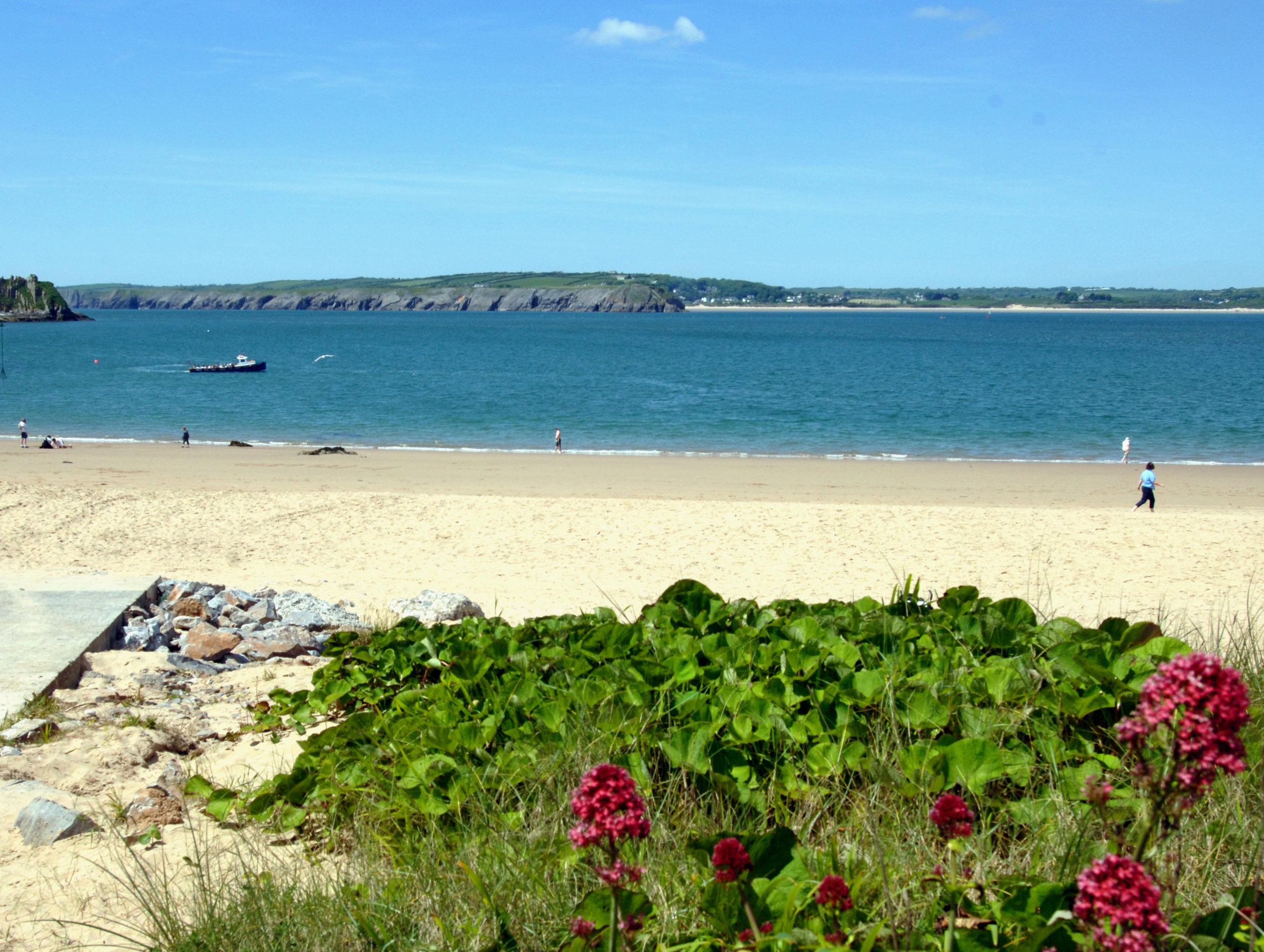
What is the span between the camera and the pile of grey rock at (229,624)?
6.86 metres

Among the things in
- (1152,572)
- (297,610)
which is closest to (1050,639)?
(297,610)

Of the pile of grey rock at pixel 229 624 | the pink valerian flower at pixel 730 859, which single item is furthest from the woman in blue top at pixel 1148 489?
the pink valerian flower at pixel 730 859

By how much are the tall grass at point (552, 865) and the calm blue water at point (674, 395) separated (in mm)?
31091

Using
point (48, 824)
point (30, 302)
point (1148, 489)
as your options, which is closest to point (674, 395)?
point (1148, 489)

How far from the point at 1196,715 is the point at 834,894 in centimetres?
83

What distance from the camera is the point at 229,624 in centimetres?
784

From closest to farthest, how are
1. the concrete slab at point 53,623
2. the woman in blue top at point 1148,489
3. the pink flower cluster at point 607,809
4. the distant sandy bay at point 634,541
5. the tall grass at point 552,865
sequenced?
the pink flower cluster at point 607,809 < the tall grass at point 552,865 < the concrete slab at point 53,623 < the distant sandy bay at point 634,541 < the woman in blue top at point 1148,489

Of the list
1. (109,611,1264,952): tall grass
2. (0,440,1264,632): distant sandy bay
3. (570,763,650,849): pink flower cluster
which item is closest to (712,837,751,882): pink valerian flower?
(109,611,1264,952): tall grass

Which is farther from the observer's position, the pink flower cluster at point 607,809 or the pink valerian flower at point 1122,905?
the pink flower cluster at point 607,809

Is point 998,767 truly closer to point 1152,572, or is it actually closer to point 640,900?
point 640,900

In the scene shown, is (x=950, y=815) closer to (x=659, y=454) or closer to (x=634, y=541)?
(x=634, y=541)

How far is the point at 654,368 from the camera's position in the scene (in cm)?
7644

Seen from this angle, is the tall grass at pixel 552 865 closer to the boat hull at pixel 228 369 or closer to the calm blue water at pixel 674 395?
the calm blue water at pixel 674 395

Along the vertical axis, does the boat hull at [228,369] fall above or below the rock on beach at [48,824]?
above
